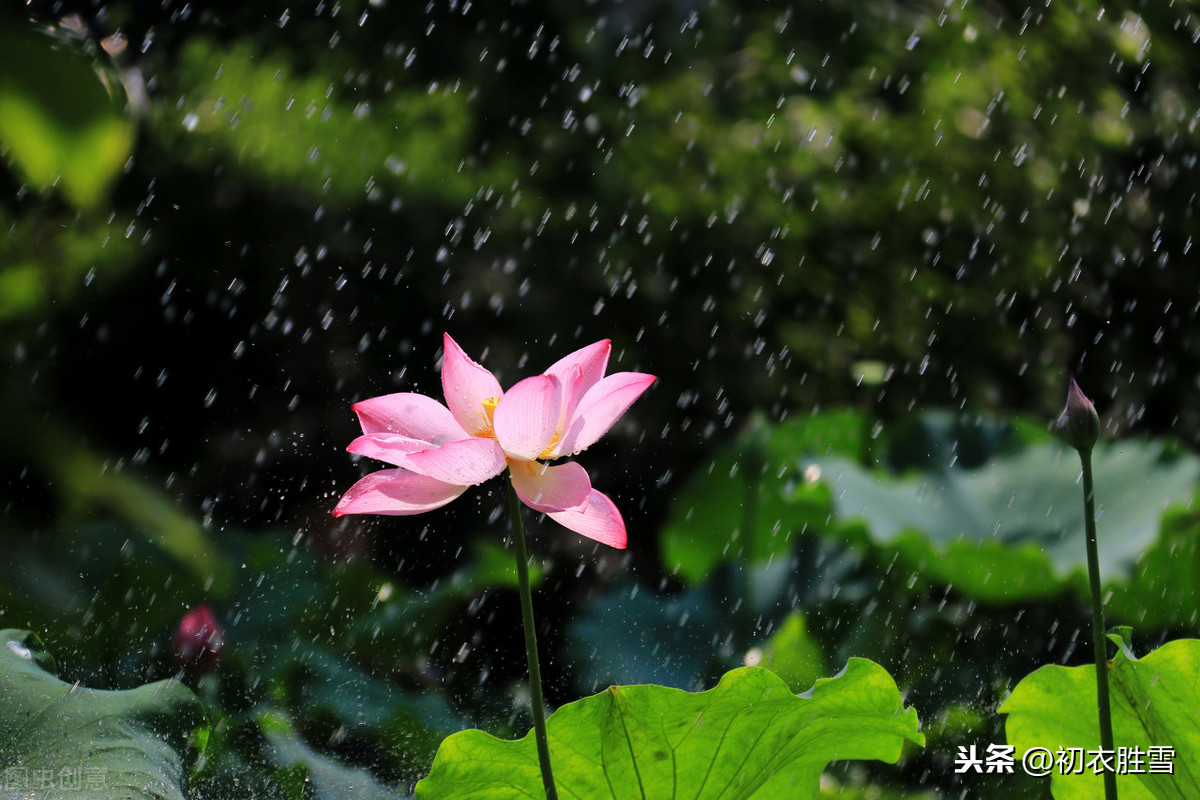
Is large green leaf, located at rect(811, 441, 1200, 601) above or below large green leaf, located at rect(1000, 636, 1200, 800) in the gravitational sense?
above

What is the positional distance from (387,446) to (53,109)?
3.33 feet

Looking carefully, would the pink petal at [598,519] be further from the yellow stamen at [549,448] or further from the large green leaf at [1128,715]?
the large green leaf at [1128,715]

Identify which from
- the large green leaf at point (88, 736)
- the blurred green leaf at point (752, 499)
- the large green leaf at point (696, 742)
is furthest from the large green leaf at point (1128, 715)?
the blurred green leaf at point (752, 499)

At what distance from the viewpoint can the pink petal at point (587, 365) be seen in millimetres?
281

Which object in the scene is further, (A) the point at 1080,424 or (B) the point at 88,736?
(B) the point at 88,736

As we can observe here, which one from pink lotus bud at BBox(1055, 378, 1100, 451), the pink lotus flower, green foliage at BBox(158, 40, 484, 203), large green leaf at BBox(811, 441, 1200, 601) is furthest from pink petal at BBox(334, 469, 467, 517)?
green foliage at BBox(158, 40, 484, 203)

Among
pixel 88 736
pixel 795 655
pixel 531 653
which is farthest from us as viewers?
pixel 795 655

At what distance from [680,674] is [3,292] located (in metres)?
0.98

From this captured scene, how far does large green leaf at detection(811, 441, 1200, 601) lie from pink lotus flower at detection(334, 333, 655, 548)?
507 millimetres


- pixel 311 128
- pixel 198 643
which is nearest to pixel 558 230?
pixel 311 128

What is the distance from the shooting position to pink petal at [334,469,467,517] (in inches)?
10.2

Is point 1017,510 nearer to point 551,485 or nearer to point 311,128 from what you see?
point 551,485

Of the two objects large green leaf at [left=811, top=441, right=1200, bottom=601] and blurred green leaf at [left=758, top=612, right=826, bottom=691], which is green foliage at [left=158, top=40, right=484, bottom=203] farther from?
blurred green leaf at [left=758, top=612, right=826, bottom=691]

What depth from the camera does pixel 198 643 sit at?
0.46m
